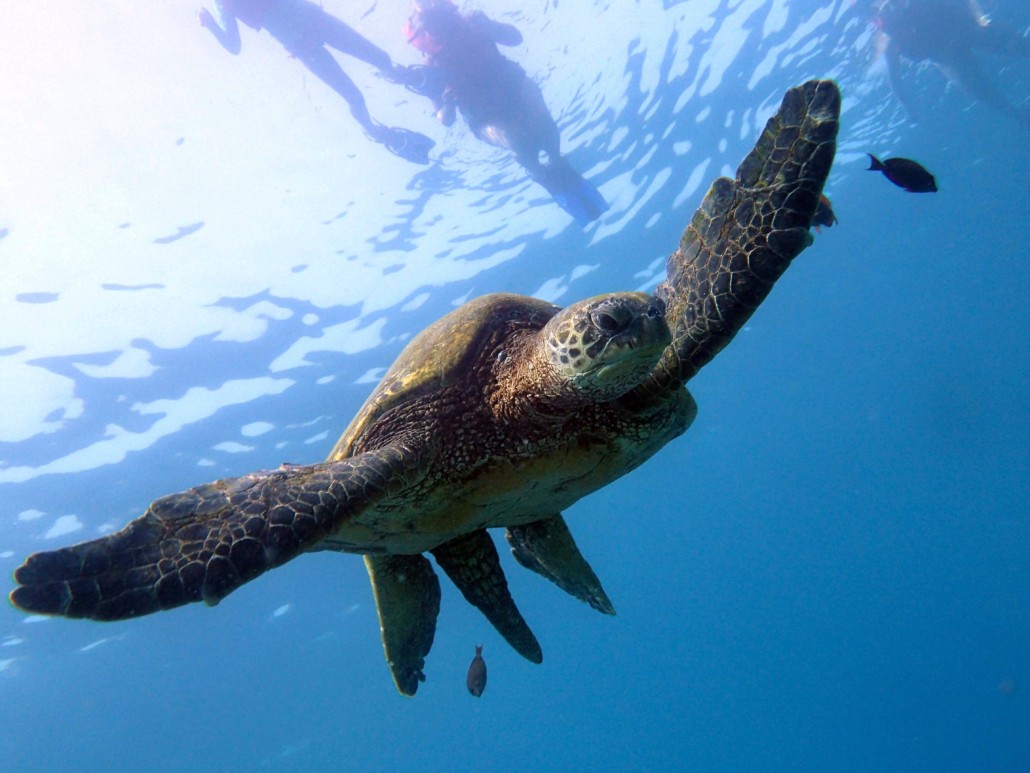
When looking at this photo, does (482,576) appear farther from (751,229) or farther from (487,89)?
(487,89)

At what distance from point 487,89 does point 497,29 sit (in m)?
1.23

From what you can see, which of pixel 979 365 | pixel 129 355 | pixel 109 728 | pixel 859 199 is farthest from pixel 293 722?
pixel 979 365

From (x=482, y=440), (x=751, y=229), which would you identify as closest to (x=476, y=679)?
(x=482, y=440)

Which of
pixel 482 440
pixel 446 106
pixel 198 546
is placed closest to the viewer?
pixel 198 546

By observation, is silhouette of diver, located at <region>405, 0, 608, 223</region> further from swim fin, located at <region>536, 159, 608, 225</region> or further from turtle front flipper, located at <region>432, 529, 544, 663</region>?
turtle front flipper, located at <region>432, 529, 544, 663</region>

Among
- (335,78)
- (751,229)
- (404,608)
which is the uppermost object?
(335,78)

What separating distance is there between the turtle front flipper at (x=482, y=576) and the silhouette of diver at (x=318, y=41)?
35.6ft

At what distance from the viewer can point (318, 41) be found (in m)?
11.1

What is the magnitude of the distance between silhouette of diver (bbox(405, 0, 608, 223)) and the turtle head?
11280mm

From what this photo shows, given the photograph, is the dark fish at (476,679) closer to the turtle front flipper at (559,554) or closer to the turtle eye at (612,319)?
the turtle front flipper at (559,554)

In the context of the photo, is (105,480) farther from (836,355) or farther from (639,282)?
(836,355)

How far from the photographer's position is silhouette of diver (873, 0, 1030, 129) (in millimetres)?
17703

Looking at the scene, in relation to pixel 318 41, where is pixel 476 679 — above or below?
below

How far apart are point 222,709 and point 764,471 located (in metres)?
59.4
